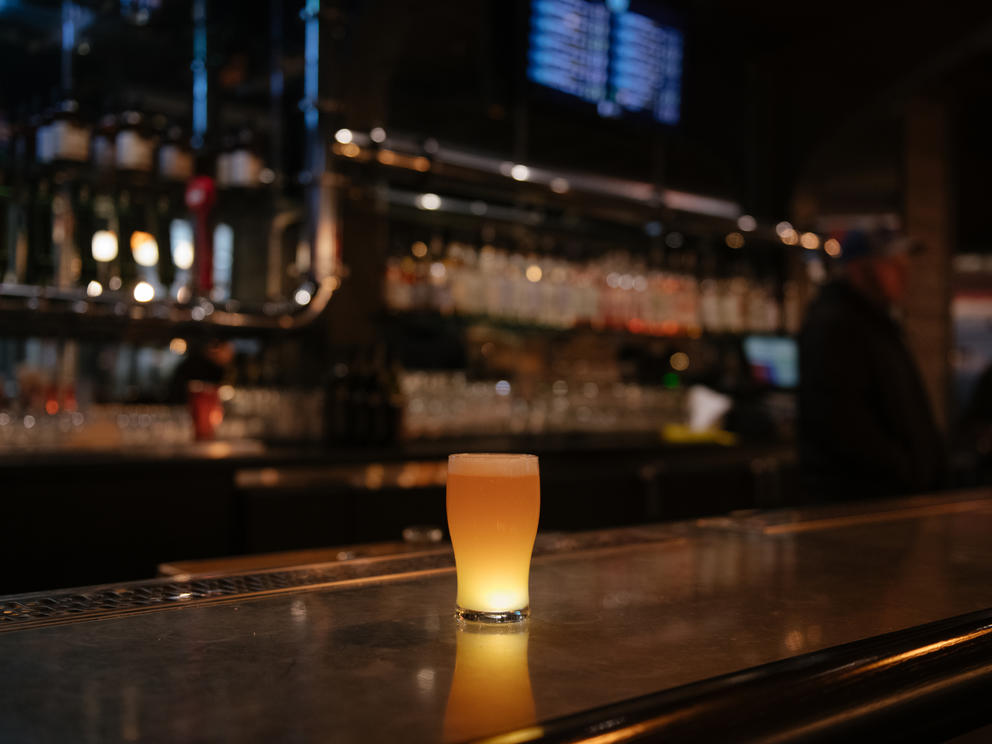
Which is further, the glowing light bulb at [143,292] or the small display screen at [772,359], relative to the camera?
the small display screen at [772,359]

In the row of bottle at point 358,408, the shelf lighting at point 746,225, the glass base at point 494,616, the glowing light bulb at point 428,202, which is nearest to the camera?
the glass base at point 494,616

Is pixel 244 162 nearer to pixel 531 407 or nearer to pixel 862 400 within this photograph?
pixel 531 407

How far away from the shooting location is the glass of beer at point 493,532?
0.87 metres

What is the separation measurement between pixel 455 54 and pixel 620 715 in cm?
391

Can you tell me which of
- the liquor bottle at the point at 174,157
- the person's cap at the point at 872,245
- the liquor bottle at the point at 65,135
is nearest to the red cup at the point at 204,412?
the liquor bottle at the point at 174,157

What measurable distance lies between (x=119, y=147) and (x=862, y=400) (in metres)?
2.51

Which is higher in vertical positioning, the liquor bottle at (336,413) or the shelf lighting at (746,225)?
the shelf lighting at (746,225)

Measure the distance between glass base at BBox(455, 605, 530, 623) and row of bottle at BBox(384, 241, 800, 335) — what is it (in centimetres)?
302

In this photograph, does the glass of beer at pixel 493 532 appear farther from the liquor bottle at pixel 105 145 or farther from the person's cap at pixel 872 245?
the liquor bottle at pixel 105 145

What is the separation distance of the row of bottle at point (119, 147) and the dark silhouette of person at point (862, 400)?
2065 millimetres

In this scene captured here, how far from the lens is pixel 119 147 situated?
328cm

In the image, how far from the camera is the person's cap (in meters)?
2.95

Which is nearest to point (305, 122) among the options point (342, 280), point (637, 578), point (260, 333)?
point (342, 280)

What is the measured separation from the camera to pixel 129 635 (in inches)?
31.3
